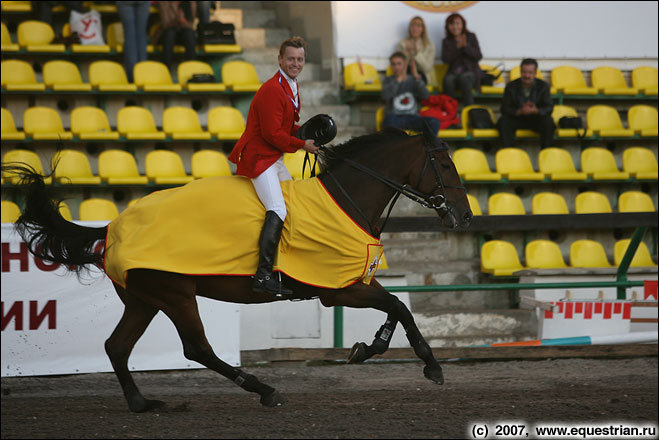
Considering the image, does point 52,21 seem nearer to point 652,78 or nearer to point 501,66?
point 501,66

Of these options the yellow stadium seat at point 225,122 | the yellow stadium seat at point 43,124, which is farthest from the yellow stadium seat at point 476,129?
the yellow stadium seat at point 43,124

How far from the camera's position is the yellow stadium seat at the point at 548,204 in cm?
1116

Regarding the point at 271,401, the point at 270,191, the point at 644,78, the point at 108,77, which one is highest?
the point at 108,77

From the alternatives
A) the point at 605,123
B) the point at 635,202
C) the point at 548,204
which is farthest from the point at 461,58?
the point at 635,202

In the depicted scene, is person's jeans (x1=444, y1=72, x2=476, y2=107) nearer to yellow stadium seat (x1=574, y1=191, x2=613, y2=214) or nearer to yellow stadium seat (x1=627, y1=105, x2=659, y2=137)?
yellow stadium seat (x1=574, y1=191, x2=613, y2=214)

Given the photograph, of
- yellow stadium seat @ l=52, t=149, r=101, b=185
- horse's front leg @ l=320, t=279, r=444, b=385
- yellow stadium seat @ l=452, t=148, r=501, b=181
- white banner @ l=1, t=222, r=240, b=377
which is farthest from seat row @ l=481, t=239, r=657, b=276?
yellow stadium seat @ l=52, t=149, r=101, b=185

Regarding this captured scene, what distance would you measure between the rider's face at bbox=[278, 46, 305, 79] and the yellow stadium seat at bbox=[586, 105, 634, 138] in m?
→ 7.81

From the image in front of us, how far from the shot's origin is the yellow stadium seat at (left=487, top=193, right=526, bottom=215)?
10.9 metres

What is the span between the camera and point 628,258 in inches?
353

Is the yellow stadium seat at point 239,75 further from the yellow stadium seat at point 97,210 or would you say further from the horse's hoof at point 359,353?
the horse's hoof at point 359,353

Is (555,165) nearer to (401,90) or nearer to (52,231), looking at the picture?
(401,90)

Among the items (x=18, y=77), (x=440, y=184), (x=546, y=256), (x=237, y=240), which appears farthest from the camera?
A: (x=18, y=77)

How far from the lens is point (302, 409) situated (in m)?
6.16

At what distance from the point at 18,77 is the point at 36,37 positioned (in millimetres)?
930
